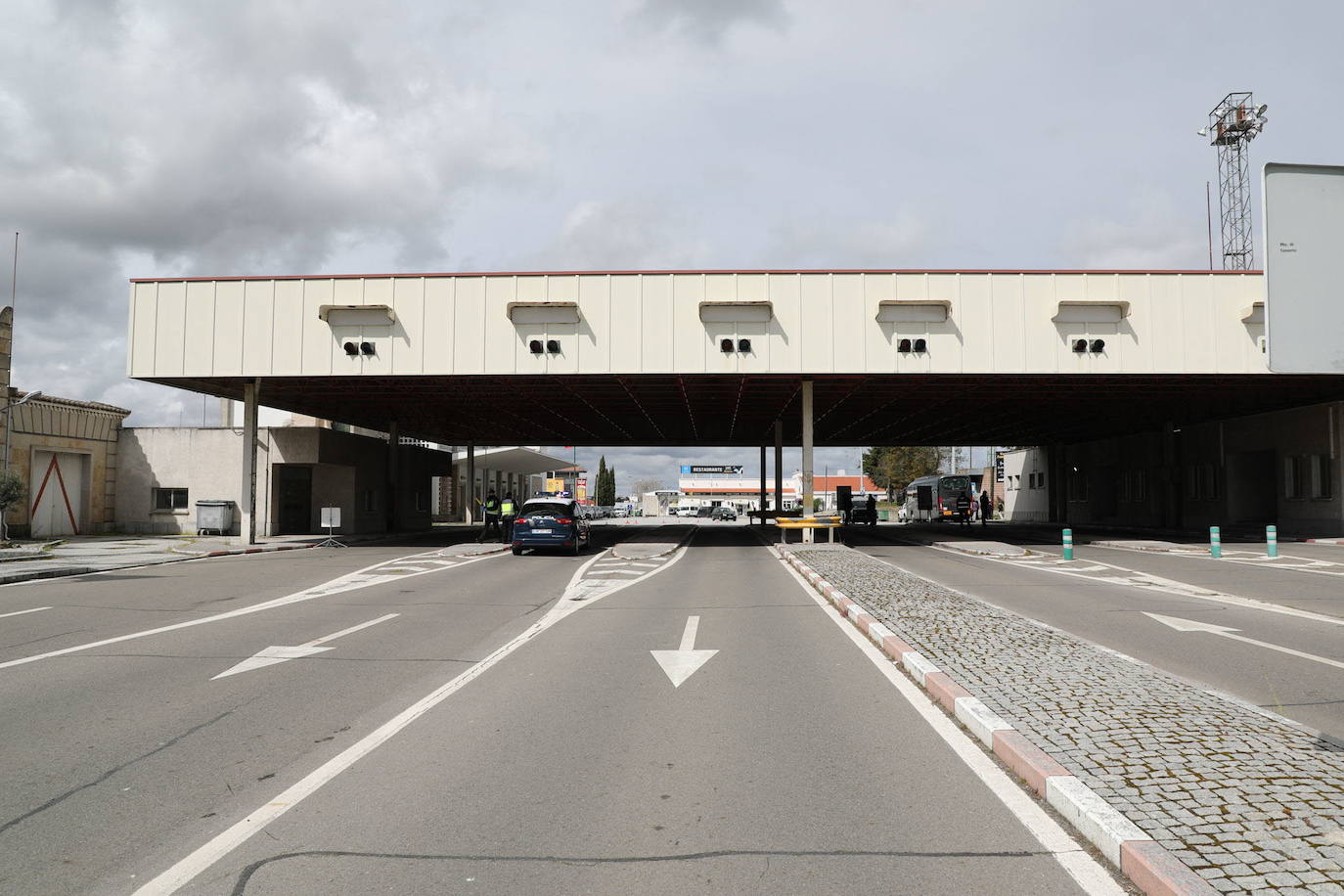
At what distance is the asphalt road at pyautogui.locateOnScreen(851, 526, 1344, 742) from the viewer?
7.38m

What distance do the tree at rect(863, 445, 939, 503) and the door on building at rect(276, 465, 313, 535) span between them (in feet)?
209

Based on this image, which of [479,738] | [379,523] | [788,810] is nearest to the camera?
[788,810]

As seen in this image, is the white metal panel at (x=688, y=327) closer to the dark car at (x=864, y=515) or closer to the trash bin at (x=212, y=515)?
the trash bin at (x=212, y=515)

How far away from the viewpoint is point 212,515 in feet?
114

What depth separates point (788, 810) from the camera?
4.55 m

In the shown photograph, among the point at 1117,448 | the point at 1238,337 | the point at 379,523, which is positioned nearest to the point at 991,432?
the point at 1117,448

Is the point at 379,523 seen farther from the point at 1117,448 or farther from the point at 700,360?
the point at 1117,448

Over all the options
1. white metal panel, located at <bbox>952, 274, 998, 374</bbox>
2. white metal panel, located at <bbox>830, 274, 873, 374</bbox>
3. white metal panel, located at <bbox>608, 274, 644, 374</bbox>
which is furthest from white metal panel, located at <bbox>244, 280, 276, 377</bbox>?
white metal panel, located at <bbox>952, 274, 998, 374</bbox>

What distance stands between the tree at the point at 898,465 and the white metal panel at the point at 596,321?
66.4 m

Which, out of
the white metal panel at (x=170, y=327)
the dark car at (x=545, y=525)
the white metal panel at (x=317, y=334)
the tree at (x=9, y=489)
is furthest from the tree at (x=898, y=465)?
the tree at (x=9, y=489)

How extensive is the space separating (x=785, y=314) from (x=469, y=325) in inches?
412

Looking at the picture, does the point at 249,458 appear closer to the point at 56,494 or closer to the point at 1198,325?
the point at 56,494

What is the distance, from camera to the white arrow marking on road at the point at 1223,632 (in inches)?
339

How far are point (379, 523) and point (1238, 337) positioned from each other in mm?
Answer: 36886
